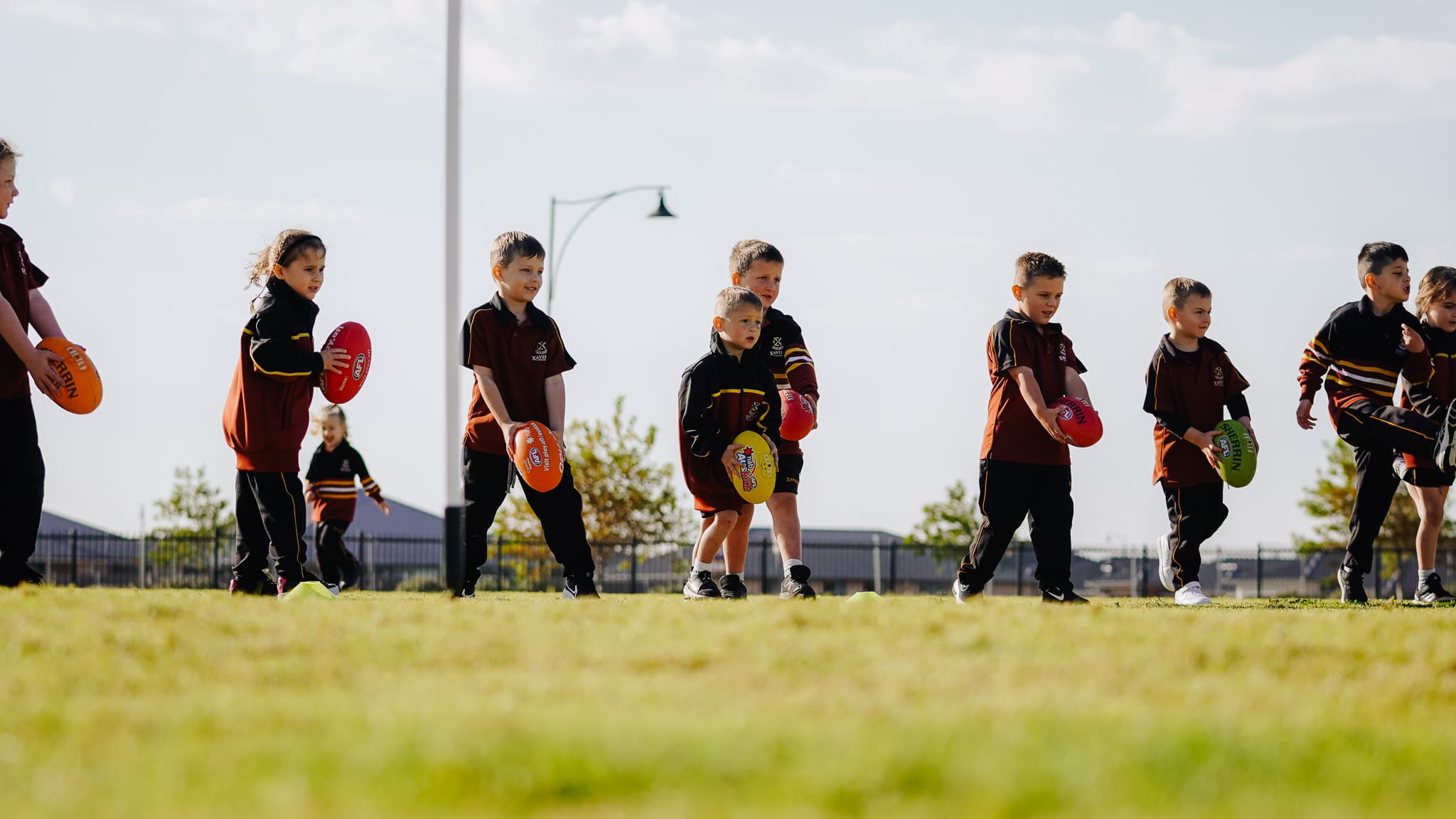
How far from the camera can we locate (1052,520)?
9.93 meters

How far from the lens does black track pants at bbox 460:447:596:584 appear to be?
374 inches

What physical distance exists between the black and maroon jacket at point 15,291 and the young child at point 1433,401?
362 inches

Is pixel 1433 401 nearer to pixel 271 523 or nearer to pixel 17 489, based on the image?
pixel 271 523

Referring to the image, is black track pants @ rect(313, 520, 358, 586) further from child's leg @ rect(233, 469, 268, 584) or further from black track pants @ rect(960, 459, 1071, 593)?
black track pants @ rect(960, 459, 1071, 593)

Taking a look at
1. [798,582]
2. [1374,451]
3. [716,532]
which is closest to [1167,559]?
[1374,451]

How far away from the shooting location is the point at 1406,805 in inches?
132

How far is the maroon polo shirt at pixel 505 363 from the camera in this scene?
→ 9477mm

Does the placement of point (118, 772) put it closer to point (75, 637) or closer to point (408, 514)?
point (75, 637)

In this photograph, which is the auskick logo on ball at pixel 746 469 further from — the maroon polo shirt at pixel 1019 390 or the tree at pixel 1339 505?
the tree at pixel 1339 505

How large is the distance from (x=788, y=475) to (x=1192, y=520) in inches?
115

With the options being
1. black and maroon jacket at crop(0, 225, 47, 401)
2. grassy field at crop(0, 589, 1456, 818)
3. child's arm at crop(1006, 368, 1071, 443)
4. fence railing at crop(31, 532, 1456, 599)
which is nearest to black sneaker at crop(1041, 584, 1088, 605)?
child's arm at crop(1006, 368, 1071, 443)

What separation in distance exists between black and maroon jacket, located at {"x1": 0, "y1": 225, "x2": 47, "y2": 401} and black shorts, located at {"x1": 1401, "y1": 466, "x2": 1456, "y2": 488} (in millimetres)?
9215

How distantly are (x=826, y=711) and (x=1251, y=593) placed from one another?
150 feet

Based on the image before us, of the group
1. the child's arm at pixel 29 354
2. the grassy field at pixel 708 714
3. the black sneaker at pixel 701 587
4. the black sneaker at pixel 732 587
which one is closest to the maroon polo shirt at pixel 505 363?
the black sneaker at pixel 701 587
